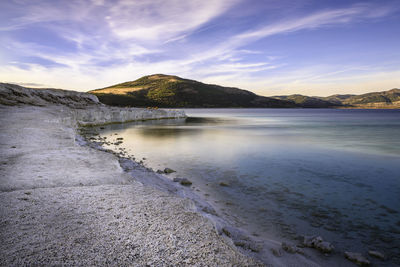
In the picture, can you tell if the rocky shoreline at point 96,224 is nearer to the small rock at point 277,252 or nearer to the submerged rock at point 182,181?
the small rock at point 277,252

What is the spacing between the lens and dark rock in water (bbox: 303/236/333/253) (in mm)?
4645

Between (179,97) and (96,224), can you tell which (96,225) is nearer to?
(96,224)

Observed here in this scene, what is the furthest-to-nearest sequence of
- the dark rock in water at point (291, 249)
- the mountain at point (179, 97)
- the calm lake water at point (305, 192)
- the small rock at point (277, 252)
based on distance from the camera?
the mountain at point (179, 97) < the calm lake water at point (305, 192) < the dark rock in water at point (291, 249) < the small rock at point (277, 252)

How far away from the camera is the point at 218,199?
7.53 m

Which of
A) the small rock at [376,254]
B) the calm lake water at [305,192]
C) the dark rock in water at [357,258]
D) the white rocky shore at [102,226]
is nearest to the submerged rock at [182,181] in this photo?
the calm lake water at [305,192]

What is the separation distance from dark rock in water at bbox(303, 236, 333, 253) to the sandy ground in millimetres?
2344

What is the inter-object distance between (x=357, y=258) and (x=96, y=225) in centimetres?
476

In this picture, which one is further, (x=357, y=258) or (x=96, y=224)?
(x=357, y=258)

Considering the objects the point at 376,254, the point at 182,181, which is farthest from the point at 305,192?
the point at 182,181

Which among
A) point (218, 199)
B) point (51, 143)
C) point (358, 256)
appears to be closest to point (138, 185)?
point (218, 199)

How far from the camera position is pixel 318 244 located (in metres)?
4.73

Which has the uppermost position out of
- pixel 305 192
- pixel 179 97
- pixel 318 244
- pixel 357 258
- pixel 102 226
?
pixel 179 97

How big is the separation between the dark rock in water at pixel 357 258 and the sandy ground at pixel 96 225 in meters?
2.73

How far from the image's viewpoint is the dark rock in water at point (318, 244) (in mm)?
4645
